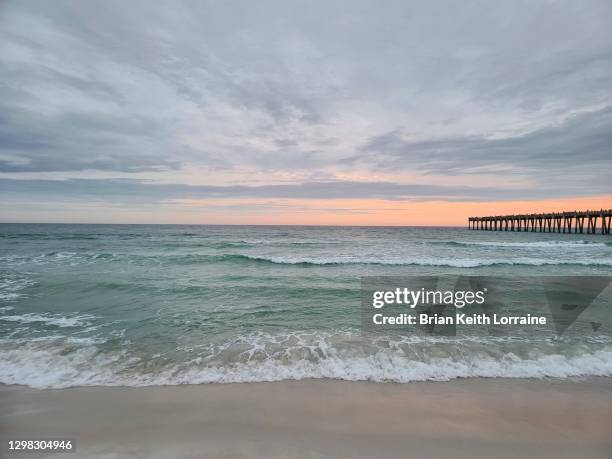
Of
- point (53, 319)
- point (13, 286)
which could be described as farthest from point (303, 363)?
point (13, 286)

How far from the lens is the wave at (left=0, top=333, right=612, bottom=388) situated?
16.6 ft

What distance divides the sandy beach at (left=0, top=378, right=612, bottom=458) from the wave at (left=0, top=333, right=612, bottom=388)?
27 cm

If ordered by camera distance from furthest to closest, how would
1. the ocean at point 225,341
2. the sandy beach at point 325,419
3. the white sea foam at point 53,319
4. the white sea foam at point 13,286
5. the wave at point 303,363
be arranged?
the white sea foam at point 13,286 < the white sea foam at point 53,319 < the ocean at point 225,341 < the wave at point 303,363 < the sandy beach at point 325,419

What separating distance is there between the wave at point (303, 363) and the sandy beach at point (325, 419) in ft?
0.89

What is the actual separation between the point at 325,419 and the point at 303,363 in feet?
5.72

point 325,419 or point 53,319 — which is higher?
point 325,419

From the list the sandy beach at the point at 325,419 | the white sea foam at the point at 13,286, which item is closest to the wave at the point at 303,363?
the sandy beach at the point at 325,419

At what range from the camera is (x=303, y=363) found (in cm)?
561

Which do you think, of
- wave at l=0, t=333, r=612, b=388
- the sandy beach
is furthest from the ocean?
the sandy beach

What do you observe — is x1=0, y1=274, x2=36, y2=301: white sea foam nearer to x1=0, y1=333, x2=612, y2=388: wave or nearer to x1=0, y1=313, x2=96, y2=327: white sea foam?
x1=0, y1=313, x2=96, y2=327: white sea foam

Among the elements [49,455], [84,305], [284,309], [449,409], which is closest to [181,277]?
[84,305]

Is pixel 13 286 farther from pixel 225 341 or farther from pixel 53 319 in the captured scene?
pixel 225 341

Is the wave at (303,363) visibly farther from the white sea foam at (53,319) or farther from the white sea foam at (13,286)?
the white sea foam at (13,286)

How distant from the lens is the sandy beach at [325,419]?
3.36 metres
